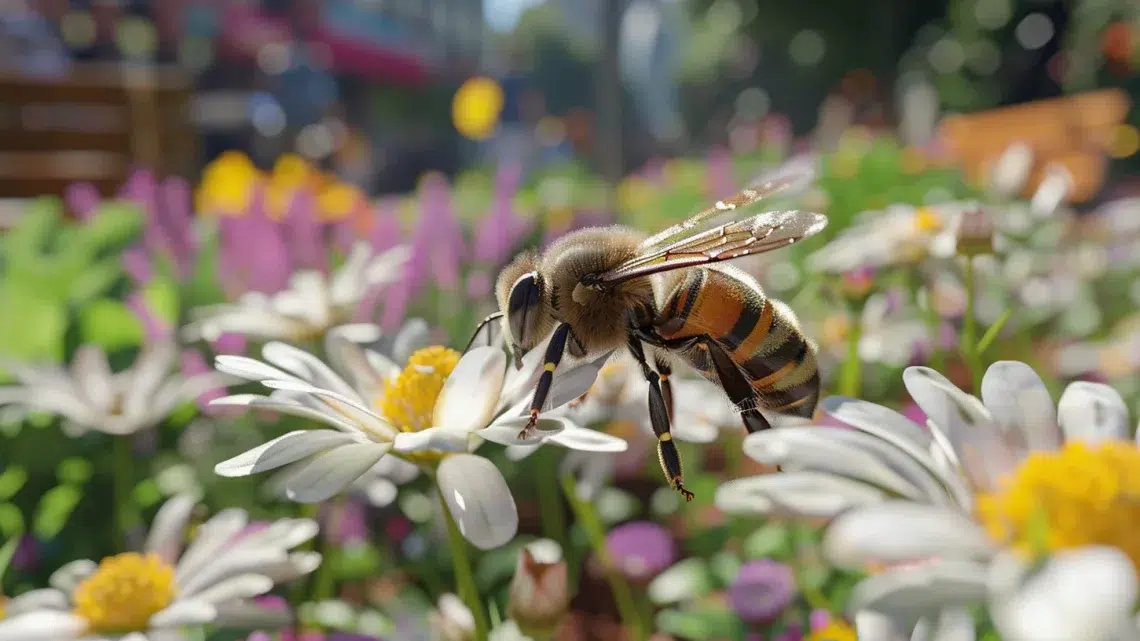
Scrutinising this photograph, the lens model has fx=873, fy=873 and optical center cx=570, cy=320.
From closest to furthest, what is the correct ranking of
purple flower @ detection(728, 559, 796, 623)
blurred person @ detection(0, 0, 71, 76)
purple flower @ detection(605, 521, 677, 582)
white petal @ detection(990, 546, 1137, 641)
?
1. white petal @ detection(990, 546, 1137, 641)
2. purple flower @ detection(728, 559, 796, 623)
3. purple flower @ detection(605, 521, 677, 582)
4. blurred person @ detection(0, 0, 71, 76)

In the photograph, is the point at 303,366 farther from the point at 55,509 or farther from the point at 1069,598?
the point at 55,509

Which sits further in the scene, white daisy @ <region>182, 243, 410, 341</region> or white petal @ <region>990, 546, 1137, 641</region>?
white daisy @ <region>182, 243, 410, 341</region>

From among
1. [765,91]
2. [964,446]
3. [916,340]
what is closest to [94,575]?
[964,446]

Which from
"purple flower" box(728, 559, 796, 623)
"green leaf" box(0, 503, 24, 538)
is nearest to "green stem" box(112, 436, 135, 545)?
"green leaf" box(0, 503, 24, 538)

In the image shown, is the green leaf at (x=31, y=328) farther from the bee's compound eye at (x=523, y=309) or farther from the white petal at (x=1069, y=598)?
the white petal at (x=1069, y=598)

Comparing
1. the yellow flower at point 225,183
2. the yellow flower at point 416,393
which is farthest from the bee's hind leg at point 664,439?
the yellow flower at point 225,183

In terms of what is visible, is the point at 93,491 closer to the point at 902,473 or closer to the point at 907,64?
the point at 902,473

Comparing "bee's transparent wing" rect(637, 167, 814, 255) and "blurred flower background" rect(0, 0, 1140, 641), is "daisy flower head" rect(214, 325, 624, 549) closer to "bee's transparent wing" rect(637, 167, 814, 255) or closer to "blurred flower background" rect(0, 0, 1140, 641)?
"blurred flower background" rect(0, 0, 1140, 641)
